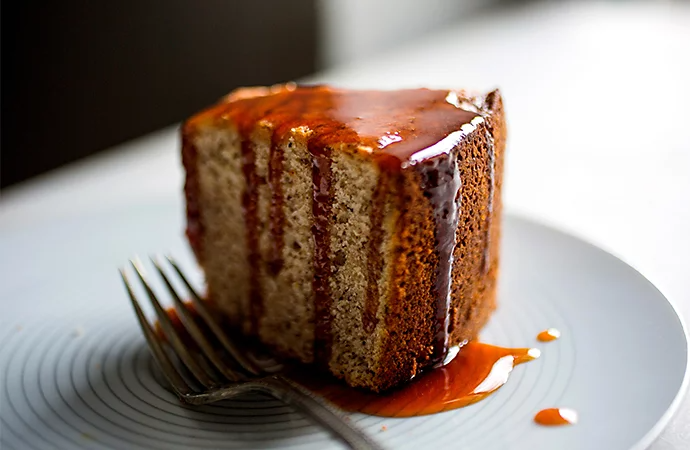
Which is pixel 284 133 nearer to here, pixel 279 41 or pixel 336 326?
pixel 336 326

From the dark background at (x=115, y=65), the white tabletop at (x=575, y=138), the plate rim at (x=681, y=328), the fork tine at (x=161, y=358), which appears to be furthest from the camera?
the dark background at (x=115, y=65)

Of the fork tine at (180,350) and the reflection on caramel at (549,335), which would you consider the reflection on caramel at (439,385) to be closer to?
the reflection on caramel at (549,335)

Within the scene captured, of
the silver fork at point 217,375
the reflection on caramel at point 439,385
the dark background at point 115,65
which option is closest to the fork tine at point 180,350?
the silver fork at point 217,375

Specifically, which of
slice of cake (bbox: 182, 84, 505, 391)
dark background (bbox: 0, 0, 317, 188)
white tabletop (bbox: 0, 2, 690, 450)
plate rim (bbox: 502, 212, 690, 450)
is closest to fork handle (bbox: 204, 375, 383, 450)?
slice of cake (bbox: 182, 84, 505, 391)

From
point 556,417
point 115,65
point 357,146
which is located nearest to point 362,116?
point 357,146

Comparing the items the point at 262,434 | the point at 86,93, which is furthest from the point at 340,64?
the point at 262,434

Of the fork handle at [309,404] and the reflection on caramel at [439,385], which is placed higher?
the fork handle at [309,404]

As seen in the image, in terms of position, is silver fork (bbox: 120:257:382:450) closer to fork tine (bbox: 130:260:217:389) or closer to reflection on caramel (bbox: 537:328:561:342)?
fork tine (bbox: 130:260:217:389)
